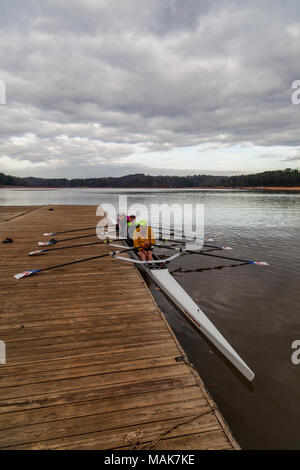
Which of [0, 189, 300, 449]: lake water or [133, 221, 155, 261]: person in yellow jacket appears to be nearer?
[0, 189, 300, 449]: lake water

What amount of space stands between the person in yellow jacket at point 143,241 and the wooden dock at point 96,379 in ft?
13.9

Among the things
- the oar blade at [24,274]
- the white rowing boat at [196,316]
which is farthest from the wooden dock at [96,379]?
the white rowing boat at [196,316]

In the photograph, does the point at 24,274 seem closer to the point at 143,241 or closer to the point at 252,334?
the point at 143,241

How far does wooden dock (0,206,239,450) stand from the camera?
3.01 meters

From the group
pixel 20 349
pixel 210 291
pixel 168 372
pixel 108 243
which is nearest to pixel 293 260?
pixel 210 291

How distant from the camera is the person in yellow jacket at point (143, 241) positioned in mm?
11383

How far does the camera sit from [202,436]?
302 cm

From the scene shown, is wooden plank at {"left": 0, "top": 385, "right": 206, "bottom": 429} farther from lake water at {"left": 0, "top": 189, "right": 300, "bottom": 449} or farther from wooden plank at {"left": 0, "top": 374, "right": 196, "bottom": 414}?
lake water at {"left": 0, "top": 189, "right": 300, "bottom": 449}

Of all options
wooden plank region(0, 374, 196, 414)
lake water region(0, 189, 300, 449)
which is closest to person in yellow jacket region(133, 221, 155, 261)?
lake water region(0, 189, 300, 449)

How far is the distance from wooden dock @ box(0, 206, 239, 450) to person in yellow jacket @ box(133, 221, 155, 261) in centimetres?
424

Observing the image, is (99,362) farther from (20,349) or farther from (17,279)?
(17,279)

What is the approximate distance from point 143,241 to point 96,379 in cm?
794

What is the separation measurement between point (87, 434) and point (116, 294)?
4.33m

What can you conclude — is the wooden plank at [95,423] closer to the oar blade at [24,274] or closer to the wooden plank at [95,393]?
the wooden plank at [95,393]
